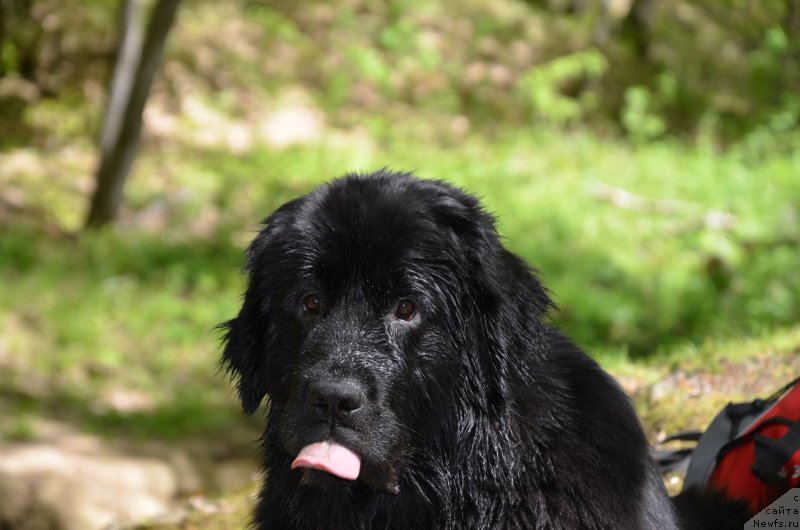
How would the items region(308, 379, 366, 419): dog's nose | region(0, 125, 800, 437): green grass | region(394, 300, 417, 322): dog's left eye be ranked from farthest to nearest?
region(0, 125, 800, 437): green grass
region(394, 300, 417, 322): dog's left eye
region(308, 379, 366, 419): dog's nose

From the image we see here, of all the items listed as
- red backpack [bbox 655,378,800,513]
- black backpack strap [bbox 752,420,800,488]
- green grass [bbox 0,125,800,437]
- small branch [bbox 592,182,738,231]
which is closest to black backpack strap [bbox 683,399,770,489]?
red backpack [bbox 655,378,800,513]

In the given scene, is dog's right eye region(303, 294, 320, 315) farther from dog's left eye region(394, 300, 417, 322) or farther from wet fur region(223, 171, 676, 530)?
dog's left eye region(394, 300, 417, 322)

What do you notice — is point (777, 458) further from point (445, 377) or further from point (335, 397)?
point (335, 397)

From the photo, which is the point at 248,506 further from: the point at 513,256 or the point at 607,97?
the point at 607,97

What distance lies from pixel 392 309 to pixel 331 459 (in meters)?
0.54

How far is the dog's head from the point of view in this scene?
9.60ft

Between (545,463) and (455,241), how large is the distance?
0.79 m

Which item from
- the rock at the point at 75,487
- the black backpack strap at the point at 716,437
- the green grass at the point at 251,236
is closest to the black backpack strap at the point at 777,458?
the black backpack strap at the point at 716,437

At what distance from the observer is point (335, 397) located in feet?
9.10

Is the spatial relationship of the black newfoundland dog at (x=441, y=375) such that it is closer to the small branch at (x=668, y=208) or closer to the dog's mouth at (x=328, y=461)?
the dog's mouth at (x=328, y=461)

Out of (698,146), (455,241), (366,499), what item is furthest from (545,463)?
(698,146)

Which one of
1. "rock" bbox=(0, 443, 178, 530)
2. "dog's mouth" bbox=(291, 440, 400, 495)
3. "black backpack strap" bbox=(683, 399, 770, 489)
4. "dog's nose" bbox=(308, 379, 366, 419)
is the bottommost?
"rock" bbox=(0, 443, 178, 530)

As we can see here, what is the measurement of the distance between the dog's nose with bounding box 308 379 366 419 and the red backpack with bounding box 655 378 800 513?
1815 mm

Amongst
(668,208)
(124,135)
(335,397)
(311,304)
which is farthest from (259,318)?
(668,208)
